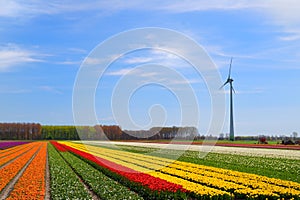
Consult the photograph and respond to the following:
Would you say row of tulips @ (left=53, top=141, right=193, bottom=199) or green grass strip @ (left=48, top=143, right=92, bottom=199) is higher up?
row of tulips @ (left=53, top=141, right=193, bottom=199)

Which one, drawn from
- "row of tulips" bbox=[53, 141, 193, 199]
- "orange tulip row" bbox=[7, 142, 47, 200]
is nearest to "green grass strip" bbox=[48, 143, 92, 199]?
"orange tulip row" bbox=[7, 142, 47, 200]

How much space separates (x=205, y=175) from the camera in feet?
64.5

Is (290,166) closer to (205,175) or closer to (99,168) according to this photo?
(205,175)

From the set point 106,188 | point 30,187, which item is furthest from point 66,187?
point 106,188

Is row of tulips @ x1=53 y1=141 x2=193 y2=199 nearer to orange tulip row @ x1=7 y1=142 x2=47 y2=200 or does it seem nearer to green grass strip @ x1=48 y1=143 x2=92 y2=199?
green grass strip @ x1=48 y1=143 x2=92 y2=199

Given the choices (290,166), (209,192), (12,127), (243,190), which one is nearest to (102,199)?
(209,192)

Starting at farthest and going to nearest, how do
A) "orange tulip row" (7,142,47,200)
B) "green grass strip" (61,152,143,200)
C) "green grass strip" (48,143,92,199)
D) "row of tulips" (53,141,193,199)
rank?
"orange tulip row" (7,142,47,200) → "green grass strip" (48,143,92,199) → "green grass strip" (61,152,143,200) → "row of tulips" (53,141,193,199)

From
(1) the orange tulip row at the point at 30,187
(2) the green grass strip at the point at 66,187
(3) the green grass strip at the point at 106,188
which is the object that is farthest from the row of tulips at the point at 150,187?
(1) the orange tulip row at the point at 30,187

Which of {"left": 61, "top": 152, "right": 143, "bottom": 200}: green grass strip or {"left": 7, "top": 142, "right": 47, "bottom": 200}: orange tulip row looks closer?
{"left": 61, "top": 152, "right": 143, "bottom": 200}: green grass strip

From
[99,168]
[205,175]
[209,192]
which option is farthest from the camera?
[99,168]

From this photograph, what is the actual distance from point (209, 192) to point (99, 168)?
10831mm

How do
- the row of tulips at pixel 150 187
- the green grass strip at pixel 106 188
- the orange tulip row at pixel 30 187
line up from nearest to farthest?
1. the row of tulips at pixel 150 187
2. the green grass strip at pixel 106 188
3. the orange tulip row at pixel 30 187

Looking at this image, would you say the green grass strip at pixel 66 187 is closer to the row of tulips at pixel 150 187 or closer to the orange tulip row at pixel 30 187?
the orange tulip row at pixel 30 187

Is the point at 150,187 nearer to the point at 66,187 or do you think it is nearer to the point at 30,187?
the point at 66,187
